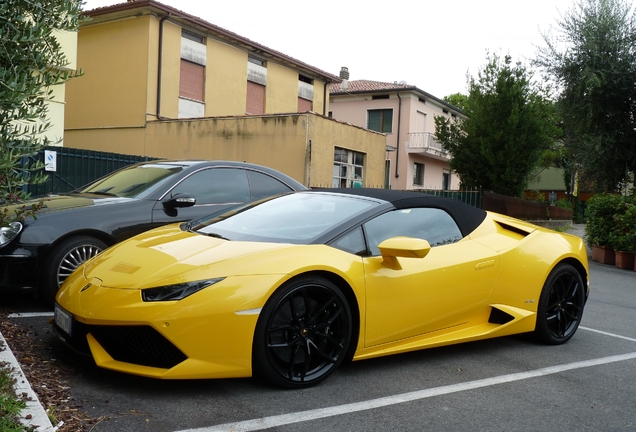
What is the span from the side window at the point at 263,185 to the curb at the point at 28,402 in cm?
373

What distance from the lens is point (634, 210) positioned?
13.3m

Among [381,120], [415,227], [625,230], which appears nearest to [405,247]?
[415,227]

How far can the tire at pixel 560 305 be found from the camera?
17.1ft

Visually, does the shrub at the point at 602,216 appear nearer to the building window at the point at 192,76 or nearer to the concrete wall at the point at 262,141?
the concrete wall at the point at 262,141

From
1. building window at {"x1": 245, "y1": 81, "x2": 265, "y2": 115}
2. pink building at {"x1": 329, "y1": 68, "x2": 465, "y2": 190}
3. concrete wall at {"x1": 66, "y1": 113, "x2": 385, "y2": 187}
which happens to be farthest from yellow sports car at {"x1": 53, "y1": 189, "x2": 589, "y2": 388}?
pink building at {"x1": 329, "y1": 68, "x2": 465, "y2": 190}

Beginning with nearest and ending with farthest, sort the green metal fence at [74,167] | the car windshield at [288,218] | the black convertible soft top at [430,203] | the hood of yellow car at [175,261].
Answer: the hood of yellow car at [175,261] < the car windshield at [288,218] < the black convertible soft top at [430,203] < the green metal fence at [74,167]

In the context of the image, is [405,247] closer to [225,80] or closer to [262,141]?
[262,141]

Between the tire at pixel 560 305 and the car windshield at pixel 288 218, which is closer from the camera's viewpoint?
the car windshield at pixel 288 218

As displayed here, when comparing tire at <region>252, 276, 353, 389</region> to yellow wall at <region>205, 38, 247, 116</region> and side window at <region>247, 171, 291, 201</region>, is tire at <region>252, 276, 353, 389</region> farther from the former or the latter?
yellow wall at <region>205, 38, 247, 116</region>

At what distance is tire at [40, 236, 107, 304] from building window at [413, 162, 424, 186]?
33729mm

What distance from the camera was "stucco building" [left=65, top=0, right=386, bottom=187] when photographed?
20.0m

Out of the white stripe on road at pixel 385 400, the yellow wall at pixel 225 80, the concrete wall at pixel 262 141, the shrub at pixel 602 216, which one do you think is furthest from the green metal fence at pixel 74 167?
the shrub at pixel 602 216

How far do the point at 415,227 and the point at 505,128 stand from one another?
22.8 m

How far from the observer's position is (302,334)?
3805 mm
